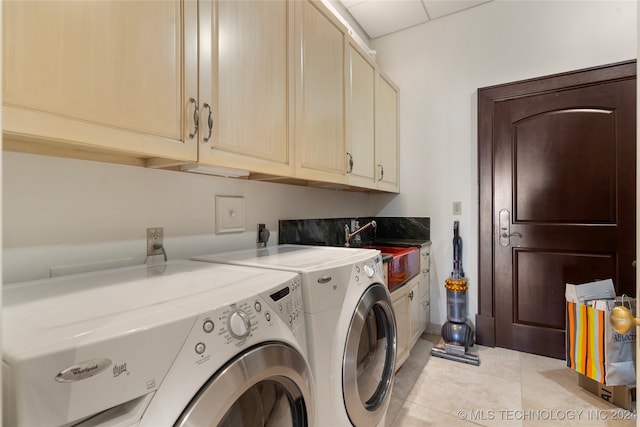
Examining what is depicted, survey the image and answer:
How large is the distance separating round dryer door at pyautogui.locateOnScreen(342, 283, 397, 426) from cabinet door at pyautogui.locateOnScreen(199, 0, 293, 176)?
0.69 metres

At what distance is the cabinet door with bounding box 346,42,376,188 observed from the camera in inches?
75.8

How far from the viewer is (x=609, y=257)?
212 cm

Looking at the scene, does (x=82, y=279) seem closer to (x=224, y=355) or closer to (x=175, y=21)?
(x=224, y=355)

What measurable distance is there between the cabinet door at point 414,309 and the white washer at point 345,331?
0.76 metres

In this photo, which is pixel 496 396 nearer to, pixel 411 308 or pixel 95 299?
pixel 411 308

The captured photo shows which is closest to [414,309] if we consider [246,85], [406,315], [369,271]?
[406,315]

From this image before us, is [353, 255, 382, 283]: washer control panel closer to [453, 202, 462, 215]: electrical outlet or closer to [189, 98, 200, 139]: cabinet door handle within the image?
[189, 98, 200, 139]: cabinet door handle

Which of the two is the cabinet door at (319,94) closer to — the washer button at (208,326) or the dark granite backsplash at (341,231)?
the dark granite backsplash at (341,231)

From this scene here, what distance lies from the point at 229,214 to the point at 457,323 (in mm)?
1896

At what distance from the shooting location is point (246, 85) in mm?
1177

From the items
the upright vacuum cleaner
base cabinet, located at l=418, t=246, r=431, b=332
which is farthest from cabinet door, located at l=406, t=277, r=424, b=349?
the upright vacuum cleaner

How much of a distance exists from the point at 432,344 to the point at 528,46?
2.46 metres

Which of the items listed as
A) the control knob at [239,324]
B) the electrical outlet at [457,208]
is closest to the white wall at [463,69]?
the electrical outlet at [457,208]

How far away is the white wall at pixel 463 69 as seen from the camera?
2195 mm
